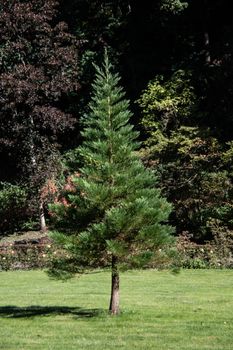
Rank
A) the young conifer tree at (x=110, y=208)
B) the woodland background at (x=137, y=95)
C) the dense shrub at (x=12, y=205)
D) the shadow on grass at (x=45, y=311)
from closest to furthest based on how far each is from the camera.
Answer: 1. the young conifer tree at (x=110, y=208)
2. the shadow on grass at (x=45, y=311)
3. the woodland background at (x=137, y=95)
4. the dense shrub at (x=12, y=205)

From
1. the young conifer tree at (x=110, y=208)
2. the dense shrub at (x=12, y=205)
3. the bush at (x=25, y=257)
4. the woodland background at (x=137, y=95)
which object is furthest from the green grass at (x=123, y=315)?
the dense shrub at (x=12, y=205)

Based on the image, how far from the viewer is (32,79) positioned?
27.9 meters

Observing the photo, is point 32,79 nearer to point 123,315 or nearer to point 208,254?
point 208,254

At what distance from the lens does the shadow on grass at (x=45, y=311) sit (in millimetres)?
11055

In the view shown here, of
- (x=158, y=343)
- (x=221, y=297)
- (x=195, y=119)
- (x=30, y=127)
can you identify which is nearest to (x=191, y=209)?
(x=195, y=119)

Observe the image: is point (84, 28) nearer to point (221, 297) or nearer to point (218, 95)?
point (218, 95)

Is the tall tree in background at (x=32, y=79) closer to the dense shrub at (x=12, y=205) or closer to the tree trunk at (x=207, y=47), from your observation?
the dense shrub at (x=12, y=205)

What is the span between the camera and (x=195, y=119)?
28.2m

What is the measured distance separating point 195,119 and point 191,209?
4967 millimetres

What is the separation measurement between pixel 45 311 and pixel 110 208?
110 inches

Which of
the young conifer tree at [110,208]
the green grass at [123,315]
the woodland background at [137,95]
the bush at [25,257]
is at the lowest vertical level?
the green grass at [123,315]

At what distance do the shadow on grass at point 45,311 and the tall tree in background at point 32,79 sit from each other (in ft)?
52.6

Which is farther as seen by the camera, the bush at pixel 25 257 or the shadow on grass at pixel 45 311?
the bush at pixel 25 257

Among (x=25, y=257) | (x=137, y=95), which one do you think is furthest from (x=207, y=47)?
(x=25, y=257)
